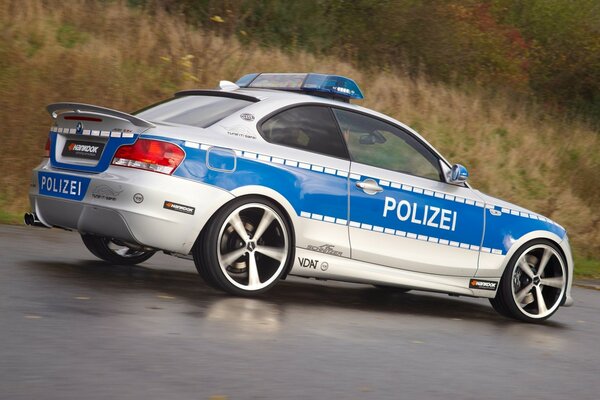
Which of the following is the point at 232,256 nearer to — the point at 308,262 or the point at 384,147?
the point at 308,262

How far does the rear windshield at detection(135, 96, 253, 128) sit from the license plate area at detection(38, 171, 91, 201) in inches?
31.6

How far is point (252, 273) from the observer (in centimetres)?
834

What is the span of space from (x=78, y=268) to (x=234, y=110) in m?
1.96

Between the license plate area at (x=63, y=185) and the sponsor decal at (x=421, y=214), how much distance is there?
2.40 metres

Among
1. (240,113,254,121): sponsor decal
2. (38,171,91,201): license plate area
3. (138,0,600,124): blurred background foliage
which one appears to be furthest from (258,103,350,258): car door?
(138,0,600,124): blurred background foliage

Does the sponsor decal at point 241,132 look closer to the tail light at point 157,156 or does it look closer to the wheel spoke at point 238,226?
the tail light at point 157,156

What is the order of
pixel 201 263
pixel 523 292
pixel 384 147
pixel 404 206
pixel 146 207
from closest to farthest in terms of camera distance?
pixel 146 207, pixel 201 263, pixel 404 206, pixel 384 147, pixel 523 292

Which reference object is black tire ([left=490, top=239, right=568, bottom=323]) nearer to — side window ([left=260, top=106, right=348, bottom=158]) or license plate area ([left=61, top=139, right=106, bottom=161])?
side window ([left=260, top=106, right=348, bottom=158])

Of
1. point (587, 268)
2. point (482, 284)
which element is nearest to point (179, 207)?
point (482, 284)

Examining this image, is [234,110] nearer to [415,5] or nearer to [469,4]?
[415,5]

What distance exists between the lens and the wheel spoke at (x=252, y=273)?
8.29 m

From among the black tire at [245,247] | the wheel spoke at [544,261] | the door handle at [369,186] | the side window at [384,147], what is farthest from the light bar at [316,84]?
the wheel spoke at [544,261]

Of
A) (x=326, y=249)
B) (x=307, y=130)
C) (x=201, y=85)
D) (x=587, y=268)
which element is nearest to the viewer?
(x=326, y=249)

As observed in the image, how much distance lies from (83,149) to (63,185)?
0.31 m
